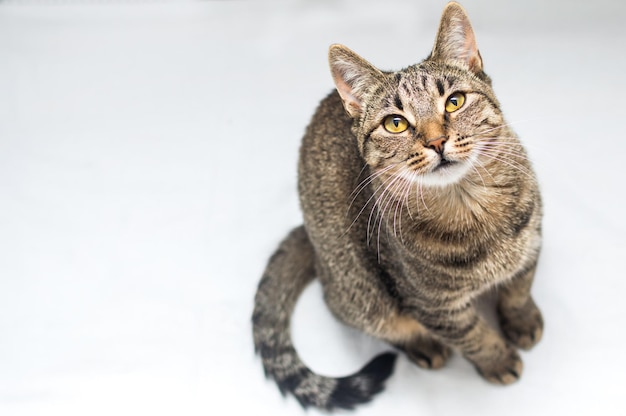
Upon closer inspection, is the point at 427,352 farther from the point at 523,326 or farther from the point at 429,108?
the point at 429,108

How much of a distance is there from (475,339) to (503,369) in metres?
0.16

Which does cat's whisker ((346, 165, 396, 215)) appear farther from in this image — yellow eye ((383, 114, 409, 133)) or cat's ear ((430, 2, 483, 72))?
cat's ear ((430, 2, 483, 72))

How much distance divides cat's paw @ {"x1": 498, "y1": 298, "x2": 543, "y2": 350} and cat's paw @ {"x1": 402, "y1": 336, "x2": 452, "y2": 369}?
0.64 feet

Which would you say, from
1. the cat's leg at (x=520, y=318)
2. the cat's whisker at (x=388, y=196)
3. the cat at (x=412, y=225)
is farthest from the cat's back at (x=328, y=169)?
the cat's leg at (x=520, y=318)

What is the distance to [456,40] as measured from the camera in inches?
66.4

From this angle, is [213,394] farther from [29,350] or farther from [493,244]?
[493,244]

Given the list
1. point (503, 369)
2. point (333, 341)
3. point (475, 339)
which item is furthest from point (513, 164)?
point (333, 341)

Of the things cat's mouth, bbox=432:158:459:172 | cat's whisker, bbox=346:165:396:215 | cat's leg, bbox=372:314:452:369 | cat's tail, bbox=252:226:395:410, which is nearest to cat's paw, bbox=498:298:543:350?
cat's leg, bbox=372:314:452:369

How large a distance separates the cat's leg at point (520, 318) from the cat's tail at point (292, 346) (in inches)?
13.8

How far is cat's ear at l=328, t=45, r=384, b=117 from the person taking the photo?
1667mm

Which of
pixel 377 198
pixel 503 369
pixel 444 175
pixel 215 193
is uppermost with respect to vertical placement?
pixel 444 175

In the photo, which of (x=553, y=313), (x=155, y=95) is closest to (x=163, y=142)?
(x=155, y=95)

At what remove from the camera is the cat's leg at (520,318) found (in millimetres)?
2072

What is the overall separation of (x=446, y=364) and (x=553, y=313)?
356 mm
